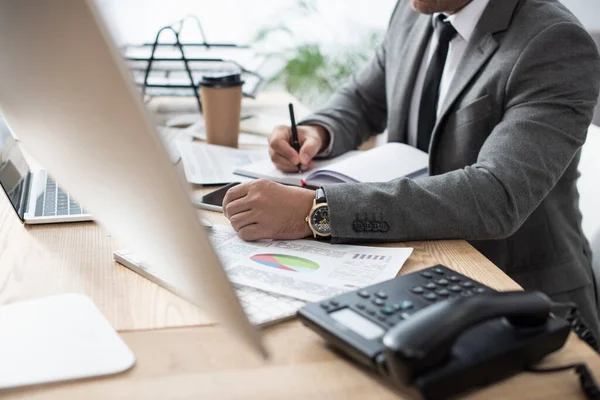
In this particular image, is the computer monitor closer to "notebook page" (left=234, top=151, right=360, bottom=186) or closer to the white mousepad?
the white mousepad

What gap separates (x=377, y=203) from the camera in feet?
3.25

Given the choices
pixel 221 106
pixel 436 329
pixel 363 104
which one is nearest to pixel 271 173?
pixel 221 106

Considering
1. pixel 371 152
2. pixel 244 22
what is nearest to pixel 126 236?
pixel 371 152

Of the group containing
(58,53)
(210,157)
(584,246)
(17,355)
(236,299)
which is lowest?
(584,246)

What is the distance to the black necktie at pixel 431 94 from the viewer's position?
4.76 ft

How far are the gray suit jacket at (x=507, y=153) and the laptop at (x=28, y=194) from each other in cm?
45

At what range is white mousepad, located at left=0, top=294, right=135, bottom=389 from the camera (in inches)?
25.0

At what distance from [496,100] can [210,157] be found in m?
0.63

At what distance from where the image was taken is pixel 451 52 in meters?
1.44

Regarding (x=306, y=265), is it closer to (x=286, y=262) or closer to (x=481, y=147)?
(x=286, y=262)

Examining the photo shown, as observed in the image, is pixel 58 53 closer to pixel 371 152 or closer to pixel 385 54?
pixel 371 152

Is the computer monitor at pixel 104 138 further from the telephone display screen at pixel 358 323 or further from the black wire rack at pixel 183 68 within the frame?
the black wire rack at pixel 183 68

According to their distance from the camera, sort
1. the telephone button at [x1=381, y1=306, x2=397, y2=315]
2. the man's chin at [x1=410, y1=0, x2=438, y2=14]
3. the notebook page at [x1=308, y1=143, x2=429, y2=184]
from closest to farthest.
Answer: the telephone button at [x1=381, y1=306, x2=397, y2=315]
the notebook page at [x1=308, y1=143, x2=429, y2=184]
the man's chin at [x1=410, y1=0, x2=438, y2=14]

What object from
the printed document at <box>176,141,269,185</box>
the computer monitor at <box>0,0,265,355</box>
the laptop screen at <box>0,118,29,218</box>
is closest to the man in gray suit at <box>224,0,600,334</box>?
the printed document at <box>176,141,269,185</box>
